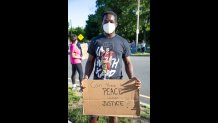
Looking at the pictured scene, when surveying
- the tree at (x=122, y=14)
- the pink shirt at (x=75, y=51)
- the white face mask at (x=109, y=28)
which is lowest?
the pink shirt at (x=75, y=51)

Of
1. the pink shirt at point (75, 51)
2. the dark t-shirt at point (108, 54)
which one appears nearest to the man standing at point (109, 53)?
the dark t-shirt at point (108, 54)

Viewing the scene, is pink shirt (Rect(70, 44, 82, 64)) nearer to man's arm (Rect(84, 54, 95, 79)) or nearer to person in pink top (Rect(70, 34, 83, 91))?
person in pink top (Rect(70, 34, 83, 91))

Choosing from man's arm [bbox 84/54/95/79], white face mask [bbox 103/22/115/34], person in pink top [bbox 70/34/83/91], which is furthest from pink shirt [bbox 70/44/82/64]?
white face mask [bbox 103/22/115/34]

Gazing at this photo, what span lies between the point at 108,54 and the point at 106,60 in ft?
0.23

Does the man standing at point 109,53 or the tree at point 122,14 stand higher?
the tree at point 122,14

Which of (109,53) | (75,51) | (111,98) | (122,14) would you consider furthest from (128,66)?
(75,51)

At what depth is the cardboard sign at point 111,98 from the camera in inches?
154

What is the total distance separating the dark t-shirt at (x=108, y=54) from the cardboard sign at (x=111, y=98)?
12 cm

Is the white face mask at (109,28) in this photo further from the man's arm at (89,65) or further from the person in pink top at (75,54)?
the person in pink top at (75,54)
